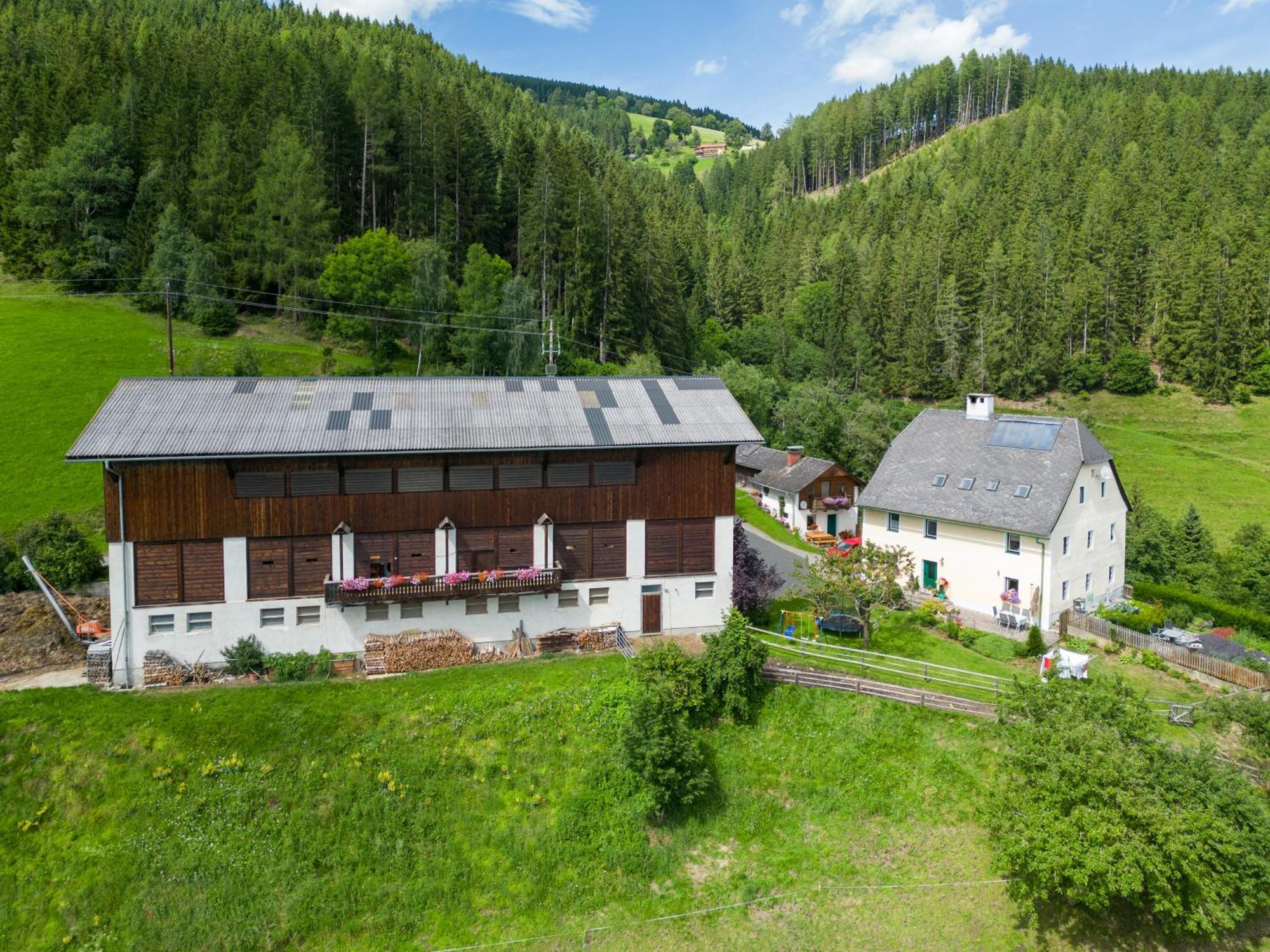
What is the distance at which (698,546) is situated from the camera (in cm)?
2925

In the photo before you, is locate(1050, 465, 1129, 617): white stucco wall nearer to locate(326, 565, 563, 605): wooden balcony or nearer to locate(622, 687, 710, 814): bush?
locate(622, 687, 710, 814): bush

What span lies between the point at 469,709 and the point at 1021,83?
668 feet

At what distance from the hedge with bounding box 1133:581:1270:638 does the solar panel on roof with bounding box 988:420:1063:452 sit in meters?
10.0

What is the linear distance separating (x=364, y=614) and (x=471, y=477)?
19.4 feet

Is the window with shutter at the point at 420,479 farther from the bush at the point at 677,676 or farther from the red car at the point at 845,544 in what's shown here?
the red car at the point at 845,544

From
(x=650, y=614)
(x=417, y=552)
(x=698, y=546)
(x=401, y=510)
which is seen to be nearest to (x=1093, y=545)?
(x=698, y=546)

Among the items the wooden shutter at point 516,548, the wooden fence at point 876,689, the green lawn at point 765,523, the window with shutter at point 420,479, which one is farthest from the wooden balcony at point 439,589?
the green lawn at point 765,523

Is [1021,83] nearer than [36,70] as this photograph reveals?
No

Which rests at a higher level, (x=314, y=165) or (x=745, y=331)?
(x=314, y=165)

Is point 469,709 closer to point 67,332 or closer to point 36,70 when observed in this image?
point 67,332

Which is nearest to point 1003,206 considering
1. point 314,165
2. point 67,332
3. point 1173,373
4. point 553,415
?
point 1173,373

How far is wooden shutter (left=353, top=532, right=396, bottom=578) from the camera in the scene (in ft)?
87.3

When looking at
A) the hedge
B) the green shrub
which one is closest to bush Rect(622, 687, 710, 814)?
the green shrub

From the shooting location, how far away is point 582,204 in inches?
2608
